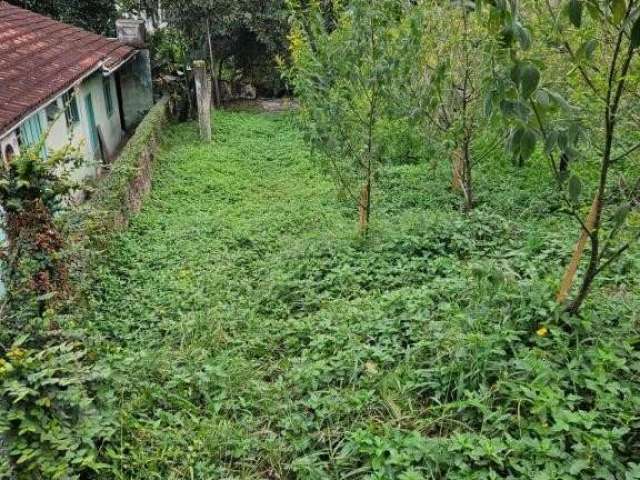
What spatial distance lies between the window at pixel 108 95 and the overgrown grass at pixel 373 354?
6909mm

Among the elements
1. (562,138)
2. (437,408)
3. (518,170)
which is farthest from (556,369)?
(518,170)

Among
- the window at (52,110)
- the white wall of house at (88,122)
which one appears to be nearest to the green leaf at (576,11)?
the white wall of house at (88,122)

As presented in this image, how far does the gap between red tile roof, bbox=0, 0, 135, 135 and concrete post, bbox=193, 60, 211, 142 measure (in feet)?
5.98

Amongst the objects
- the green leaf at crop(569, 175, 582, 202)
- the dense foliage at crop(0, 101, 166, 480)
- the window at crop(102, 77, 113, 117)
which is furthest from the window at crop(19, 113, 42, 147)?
the green leaf at crop(569, 175, 582, 202)

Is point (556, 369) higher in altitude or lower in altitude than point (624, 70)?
lower

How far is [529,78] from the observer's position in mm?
2340

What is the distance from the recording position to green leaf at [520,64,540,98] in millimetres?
2328

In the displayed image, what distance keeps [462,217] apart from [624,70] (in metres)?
4.23

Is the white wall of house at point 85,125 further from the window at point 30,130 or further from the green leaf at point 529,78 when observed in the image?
the green leaf at point 529,78

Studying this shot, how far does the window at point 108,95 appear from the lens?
13.5 m

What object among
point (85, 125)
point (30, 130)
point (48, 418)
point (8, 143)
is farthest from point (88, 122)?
point (48, 418)

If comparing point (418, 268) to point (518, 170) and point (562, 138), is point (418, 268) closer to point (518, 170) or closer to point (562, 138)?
point (562, 138)

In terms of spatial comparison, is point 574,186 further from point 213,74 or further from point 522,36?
point 213,74

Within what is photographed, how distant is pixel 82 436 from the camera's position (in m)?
3.51
